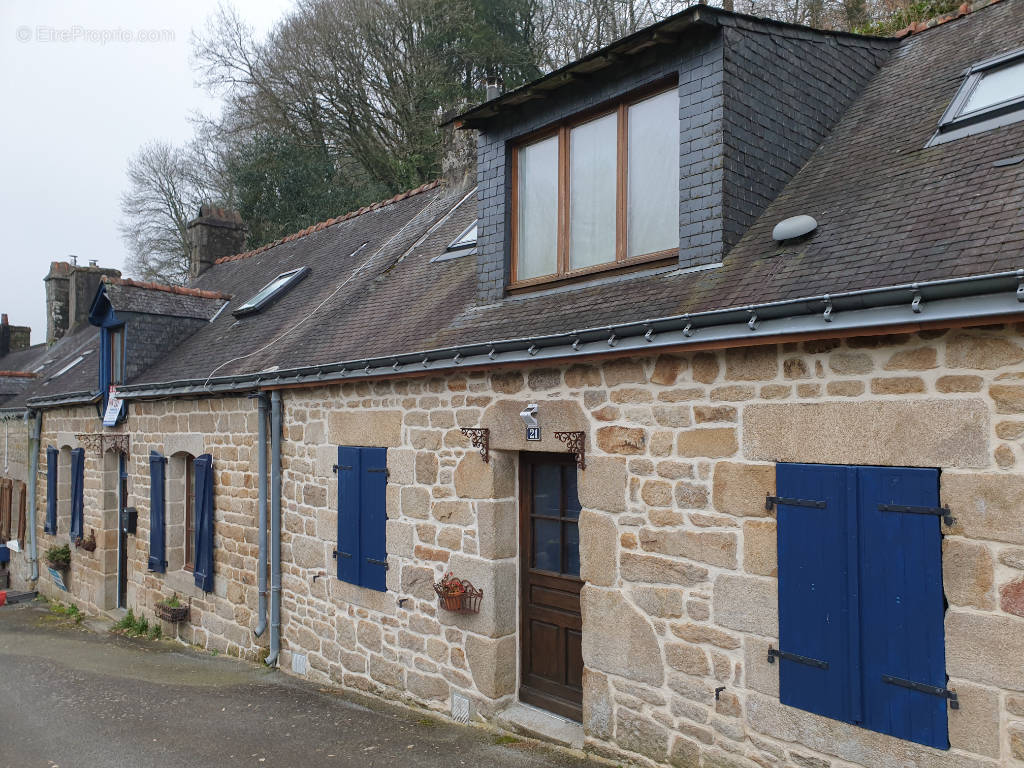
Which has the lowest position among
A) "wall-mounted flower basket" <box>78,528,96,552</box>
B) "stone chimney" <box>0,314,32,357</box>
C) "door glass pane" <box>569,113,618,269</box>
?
"wall-mounted flower basket" <box>78,528,96,552</box>

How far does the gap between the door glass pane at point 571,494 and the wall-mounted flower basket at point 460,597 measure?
919mm

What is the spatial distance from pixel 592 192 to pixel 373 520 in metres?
3.26

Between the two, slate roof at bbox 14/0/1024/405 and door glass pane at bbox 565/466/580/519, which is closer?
slate roof at bbox 14/0/1024/405

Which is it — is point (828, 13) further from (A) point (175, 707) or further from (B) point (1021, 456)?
(A) point (175, 707)

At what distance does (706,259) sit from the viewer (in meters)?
4.93

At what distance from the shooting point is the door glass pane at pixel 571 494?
5324 millimetres

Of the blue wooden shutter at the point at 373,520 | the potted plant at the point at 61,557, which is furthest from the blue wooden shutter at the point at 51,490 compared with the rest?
the blue wooden shutter at the point at 373,520

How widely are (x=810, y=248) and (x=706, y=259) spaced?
0.70 metres

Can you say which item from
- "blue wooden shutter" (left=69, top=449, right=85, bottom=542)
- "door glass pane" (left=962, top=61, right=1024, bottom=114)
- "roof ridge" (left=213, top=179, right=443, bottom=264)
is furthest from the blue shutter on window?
→ "blue wooden shutter" (left=69, top=449, right=85, bottom=542)

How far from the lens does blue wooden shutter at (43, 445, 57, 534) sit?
13.2 metres

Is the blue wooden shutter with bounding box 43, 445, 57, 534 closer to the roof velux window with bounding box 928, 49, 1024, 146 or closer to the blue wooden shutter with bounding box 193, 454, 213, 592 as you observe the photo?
the blue wooden shutter with bounding box 193, 454, 213, 592

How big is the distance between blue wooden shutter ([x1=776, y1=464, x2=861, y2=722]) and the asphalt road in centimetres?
169

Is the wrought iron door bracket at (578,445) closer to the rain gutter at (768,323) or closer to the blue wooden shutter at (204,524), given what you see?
the rain gutter at (768,323)

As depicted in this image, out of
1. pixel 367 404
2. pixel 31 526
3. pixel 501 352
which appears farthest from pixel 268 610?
pixel 31 526
